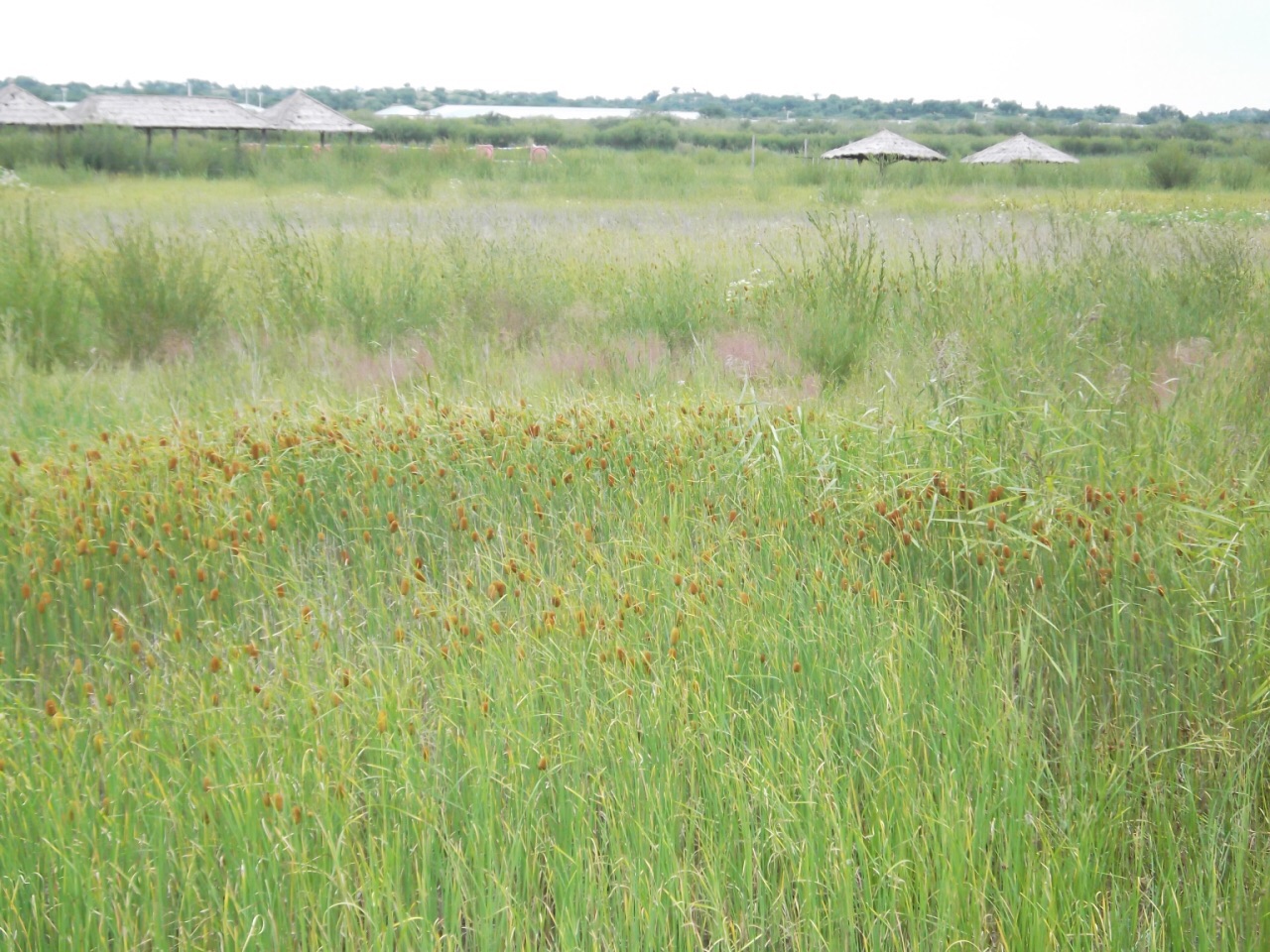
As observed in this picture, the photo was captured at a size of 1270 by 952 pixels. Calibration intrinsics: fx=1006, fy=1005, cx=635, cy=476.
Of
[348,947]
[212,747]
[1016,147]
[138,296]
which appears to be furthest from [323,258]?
[1016,147]

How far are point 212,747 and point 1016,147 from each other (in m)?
31.3

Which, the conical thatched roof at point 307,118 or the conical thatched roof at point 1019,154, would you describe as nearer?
the conical thatched roof at point 1019,154

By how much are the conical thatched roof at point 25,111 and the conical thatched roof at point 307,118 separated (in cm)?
708

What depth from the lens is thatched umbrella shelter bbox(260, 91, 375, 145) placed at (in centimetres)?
3806

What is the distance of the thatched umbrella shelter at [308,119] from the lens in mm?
38062

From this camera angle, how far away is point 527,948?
5.80 feet

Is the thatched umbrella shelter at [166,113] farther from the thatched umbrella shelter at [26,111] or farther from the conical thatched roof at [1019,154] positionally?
the conical thatched roof at [1019,154]

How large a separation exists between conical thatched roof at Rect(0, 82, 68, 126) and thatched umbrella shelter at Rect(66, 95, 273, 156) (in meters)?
0.54

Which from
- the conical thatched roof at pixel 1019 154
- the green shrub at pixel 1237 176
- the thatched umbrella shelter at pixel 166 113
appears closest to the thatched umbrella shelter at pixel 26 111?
the thatched umbrella shelter at pixel 166 113

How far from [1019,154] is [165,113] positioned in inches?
1130

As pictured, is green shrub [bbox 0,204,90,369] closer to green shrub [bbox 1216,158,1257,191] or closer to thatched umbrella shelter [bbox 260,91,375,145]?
green shrub [bbox 1216,158,1257,191]

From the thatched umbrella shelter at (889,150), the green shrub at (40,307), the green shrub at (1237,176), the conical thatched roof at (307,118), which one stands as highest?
the conical thatched roof at (307,118)

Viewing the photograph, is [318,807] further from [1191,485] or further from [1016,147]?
[1016,147]

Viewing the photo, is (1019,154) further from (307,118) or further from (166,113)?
(166,113)
